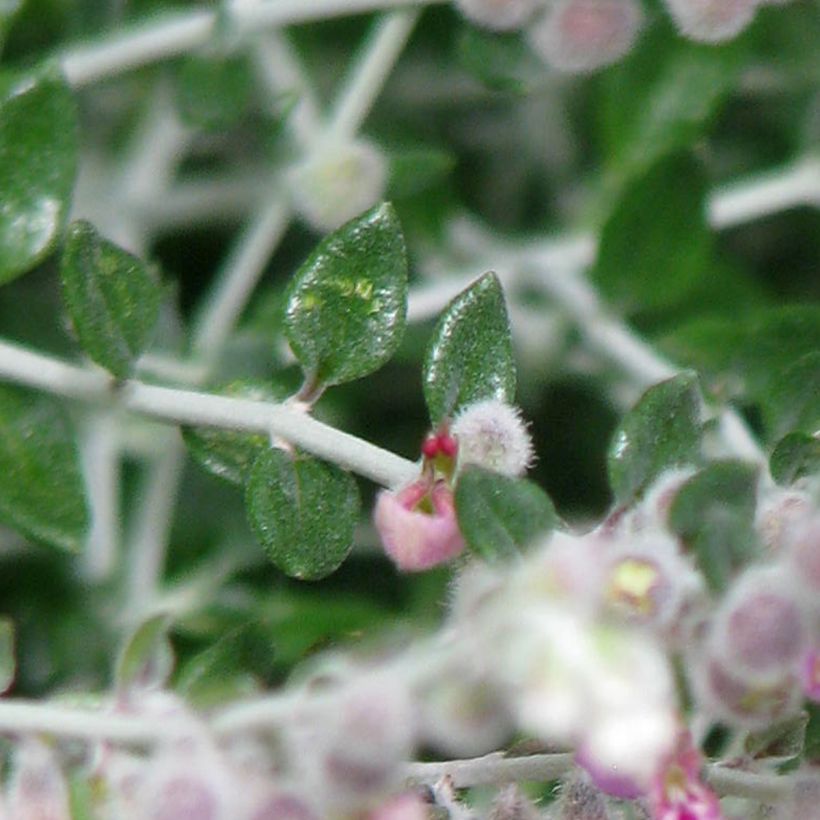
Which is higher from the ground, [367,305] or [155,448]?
[367,305]

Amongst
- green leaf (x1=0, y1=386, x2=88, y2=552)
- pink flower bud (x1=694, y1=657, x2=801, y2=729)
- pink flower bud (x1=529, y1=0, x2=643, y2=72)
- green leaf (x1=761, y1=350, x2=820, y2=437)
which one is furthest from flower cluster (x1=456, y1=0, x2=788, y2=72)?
pink flower bud (x1=694, y1=657, x2=801, y2=729)

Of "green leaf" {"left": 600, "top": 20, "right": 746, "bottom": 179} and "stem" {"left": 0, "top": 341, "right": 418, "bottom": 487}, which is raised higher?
"stem" {"left": 0, "top": 341, "right": 418, "bottom": 487}

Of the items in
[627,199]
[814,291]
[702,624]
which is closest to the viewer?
[702,624]

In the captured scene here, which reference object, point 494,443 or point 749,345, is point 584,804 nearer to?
point 494,443

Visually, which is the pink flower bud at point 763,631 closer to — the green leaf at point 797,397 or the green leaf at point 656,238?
the green leaf at point 797,397

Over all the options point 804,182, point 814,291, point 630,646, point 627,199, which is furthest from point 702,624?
point 814,291

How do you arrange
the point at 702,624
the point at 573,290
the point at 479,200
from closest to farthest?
the point at 702,624 < the point at 573,290 < the point at 479,200

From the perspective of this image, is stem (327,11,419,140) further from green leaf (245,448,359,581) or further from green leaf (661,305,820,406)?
green leaf (245,448,359,581)

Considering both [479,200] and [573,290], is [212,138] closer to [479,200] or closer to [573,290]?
[479,200]

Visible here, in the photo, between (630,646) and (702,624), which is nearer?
(630,646)
